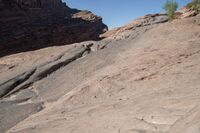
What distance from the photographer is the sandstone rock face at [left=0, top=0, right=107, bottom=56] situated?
150 feet

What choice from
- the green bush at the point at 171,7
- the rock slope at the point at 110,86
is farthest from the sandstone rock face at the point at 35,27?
the rock slope at the point at 110,86

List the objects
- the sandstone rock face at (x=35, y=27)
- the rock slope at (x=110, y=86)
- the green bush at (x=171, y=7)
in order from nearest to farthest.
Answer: the rock slope at (x=110, y=86) < the green bush at (x=171, y=7) < the sandstone rock face at (x=35, y=27)

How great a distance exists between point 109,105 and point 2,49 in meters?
38.1

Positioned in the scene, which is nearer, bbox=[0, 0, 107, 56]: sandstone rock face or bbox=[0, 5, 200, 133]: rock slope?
bbox=[0, 5, 200, 133]: rock slope

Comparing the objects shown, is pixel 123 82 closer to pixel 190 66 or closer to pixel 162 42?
pixel 190 66

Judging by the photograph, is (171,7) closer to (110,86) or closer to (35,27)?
(110,86)

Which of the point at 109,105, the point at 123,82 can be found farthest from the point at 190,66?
the point at 109,105

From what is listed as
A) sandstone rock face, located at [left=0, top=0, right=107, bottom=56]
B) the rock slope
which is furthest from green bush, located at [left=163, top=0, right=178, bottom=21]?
sandstone rock face, located at [left=0, top=0, right=107, bottom=56]

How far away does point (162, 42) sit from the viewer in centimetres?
1298

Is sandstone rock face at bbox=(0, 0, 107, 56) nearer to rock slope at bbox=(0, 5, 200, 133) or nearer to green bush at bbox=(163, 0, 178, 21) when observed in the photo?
green bush at bbox=(163, 0, 178, 21)

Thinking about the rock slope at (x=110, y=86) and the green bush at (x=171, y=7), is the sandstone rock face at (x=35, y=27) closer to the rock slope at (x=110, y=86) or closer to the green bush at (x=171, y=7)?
the green bush at (x=171, y=7)

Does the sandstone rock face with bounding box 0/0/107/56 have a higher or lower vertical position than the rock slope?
higher

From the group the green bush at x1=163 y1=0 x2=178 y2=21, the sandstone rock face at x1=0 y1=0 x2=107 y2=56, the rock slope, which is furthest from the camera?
the sandstone rock face at x1=0 y1=0 x2=107 y2=56

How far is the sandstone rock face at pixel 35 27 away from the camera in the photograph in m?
45.7
